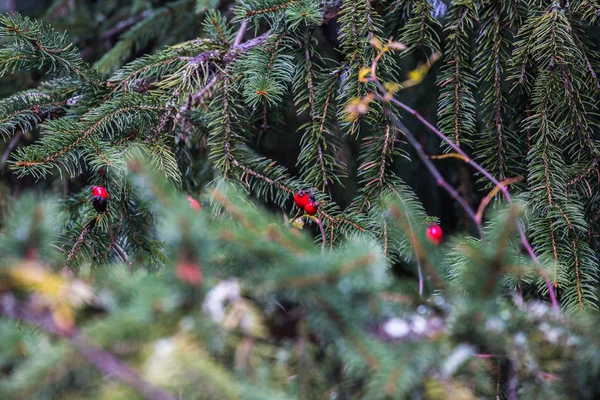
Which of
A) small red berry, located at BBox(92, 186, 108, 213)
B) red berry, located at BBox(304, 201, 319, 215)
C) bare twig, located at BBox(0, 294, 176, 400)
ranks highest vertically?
bare twig, located at BBox(0, 294, 176, 400)

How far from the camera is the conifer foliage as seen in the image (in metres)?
0.48

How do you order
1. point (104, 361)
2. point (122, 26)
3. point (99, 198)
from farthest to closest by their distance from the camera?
point (122, 26) → point (99, 198) → point (104, 361)

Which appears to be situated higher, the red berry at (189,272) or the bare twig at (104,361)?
the red berry at (189,272)

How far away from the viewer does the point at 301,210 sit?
103cm

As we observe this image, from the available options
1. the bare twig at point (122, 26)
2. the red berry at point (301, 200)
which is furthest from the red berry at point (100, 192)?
the bare twig at point (122, 26)

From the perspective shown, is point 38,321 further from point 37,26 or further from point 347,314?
point 37,26

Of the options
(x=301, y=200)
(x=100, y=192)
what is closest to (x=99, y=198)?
(x=100, y=192)

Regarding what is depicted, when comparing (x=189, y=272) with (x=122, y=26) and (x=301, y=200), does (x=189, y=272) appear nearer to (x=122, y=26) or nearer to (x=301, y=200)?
(x=301, y=200)

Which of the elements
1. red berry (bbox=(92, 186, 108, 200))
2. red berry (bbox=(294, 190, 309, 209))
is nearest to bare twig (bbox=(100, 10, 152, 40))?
red berry (bbox=(92, 186, 108, 200))

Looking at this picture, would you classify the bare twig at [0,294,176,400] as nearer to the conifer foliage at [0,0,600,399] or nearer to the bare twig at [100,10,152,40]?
the conifer foliage at [0,0,600,399]

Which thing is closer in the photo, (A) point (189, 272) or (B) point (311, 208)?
(A) point (189, 272)

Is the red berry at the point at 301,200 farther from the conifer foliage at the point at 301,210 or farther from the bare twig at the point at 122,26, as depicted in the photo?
the bare twig at the point at 122,26

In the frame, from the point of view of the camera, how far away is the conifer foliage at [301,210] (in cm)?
48

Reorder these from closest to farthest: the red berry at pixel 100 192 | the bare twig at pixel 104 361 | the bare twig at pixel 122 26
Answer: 1. the bare twig at pixel 104 361
2. the red berry at pixel 100 192
3. the bare twig at pixel 122 26
